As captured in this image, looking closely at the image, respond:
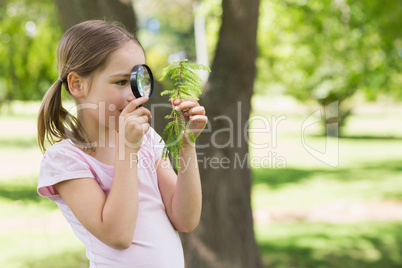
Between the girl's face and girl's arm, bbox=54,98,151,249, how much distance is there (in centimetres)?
10

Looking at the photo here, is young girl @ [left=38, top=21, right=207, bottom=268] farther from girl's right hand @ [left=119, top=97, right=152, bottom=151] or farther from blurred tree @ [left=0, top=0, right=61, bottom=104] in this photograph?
blurred tree @ [left=0, top=0, right=61, bottom=104]

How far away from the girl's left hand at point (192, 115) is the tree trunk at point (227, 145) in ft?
7.75

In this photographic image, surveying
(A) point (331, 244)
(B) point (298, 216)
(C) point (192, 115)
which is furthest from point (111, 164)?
(B) point (298, 216)

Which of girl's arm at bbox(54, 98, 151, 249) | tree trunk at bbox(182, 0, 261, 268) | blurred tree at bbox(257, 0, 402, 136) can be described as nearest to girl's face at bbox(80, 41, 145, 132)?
girl's arm at bbox(54, 98, 151, 249)

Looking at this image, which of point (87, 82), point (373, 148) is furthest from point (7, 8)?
point (373, 148)

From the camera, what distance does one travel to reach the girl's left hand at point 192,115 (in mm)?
1572

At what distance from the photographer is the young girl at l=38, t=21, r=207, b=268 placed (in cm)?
143

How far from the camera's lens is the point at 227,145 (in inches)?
164

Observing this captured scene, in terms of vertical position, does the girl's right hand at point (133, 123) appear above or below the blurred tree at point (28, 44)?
below

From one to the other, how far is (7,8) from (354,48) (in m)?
5.73

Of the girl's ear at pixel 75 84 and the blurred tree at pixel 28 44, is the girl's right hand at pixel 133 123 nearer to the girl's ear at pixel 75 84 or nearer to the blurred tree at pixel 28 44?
the girl's ear at pixel 75 84

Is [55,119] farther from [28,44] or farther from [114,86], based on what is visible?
[28,44]

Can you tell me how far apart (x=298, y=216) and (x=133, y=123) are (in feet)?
25.3

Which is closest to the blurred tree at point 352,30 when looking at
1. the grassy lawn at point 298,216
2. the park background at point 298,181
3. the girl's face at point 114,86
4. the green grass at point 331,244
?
the park background at point 298,181
